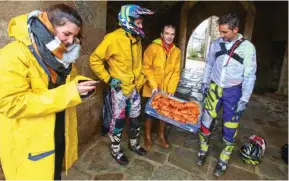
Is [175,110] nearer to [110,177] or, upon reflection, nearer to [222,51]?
[222,51]

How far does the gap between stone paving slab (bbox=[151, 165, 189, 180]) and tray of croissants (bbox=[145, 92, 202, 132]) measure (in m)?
0.66

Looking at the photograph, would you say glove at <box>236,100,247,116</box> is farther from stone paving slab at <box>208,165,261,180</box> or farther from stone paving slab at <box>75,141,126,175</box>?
stone paving slab at <box>75,141,126,175</box>

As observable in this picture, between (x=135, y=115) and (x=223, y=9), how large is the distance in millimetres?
7957

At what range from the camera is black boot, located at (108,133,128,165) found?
3.12 meters

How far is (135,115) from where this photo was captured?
3170 millimetres

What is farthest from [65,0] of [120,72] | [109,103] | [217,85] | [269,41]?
[269,41]

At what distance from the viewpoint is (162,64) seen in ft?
10.8

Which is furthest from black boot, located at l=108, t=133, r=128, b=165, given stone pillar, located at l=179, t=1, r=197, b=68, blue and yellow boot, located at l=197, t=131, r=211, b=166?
stone pillar, located at l=179, t=1, r=197, b=68

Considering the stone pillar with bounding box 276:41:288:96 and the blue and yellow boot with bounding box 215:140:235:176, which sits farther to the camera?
the stone pillar with bounding box 276:41:288:96

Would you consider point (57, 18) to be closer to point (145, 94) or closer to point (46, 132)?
point (46, 132)

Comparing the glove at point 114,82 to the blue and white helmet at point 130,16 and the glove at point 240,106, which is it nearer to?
the blue and white helmet at point 130,16

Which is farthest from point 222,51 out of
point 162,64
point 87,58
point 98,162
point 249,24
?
point 249,24

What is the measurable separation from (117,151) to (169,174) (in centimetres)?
76

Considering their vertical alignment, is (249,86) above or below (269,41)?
below
